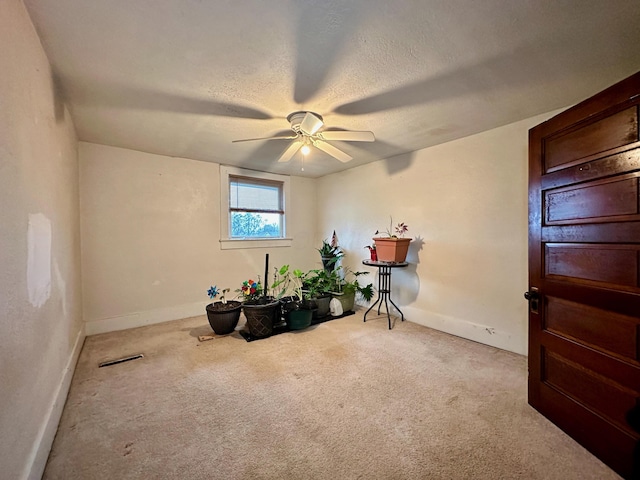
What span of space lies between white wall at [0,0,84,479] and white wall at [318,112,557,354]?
347 cm

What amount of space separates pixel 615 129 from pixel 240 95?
230 cm

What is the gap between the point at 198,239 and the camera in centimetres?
394

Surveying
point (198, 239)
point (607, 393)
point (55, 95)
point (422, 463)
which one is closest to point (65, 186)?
point (55, 95)

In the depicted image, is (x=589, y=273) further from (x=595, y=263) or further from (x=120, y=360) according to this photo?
(x=120, y=360)

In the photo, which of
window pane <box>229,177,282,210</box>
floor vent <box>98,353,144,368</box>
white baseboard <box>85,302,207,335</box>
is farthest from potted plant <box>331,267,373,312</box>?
floor vent <box>98,353,144,368</box>

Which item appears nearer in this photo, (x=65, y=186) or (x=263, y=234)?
(x=65, y=186)

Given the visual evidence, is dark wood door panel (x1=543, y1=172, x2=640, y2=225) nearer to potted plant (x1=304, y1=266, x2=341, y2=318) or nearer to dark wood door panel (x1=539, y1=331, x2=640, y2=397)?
dark wood door panel (x1=539, y1=331, x2=640, y2=397)

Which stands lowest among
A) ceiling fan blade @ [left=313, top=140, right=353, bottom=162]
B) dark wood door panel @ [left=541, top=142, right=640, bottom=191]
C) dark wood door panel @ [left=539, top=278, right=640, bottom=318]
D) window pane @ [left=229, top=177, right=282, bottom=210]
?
dark wood door panel @ [left=539, top=278, right=640, bottom=318]

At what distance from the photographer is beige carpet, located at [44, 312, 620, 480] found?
137 centimetres

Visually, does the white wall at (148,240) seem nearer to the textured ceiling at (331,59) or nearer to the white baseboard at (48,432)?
the textured ceiling at (331,59)

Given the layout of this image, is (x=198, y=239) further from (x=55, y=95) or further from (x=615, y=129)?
(x=615, y=129)

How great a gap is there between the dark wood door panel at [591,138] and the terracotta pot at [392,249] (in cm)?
174

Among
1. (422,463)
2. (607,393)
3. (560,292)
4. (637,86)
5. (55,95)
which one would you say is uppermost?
(55,95)

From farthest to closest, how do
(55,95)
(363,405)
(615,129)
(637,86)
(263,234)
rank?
(263,234) → (55,95) → (363,405) → (615,129) → (637,86)
